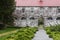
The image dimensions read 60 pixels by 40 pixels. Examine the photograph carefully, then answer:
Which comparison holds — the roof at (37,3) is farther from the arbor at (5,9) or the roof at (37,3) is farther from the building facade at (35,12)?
the arbor at (5,9)

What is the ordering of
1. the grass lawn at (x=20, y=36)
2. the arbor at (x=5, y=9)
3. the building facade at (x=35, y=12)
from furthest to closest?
the building facade at (x=35, y=12)
the arbor at (x=5, y=9)
the grass lawn at (x=20, y=36)

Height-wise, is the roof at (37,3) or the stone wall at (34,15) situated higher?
the roof at (37,3)

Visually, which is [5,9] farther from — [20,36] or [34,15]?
[20,36]

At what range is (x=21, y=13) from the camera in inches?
1917

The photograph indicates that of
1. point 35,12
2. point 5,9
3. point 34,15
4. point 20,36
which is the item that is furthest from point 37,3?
point 20,36

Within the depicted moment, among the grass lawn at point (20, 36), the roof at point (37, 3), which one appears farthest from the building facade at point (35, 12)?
the grass lawn at point (20, 36)

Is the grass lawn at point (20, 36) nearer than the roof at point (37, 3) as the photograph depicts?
Yes

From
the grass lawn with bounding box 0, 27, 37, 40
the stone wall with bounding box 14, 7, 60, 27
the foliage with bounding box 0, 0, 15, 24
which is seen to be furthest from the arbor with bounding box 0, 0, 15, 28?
the grass lawn with bounding box 0, 27, 37, 40

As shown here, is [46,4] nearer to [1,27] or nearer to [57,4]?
[57,4]

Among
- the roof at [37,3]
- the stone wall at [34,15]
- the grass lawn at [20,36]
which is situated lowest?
the stone wall at [34,15]

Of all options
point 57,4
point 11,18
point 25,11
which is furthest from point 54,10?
point 11,18

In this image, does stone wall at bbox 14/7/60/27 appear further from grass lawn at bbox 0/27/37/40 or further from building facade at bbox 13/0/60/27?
Answer: grass lawn at bbox 0/27/37/40

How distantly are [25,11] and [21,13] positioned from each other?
721mm

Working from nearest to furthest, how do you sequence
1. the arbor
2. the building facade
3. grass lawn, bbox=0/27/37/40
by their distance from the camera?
1. grass lawn, bbox=0/27/37/40
2. the arbor
3. the building facade
